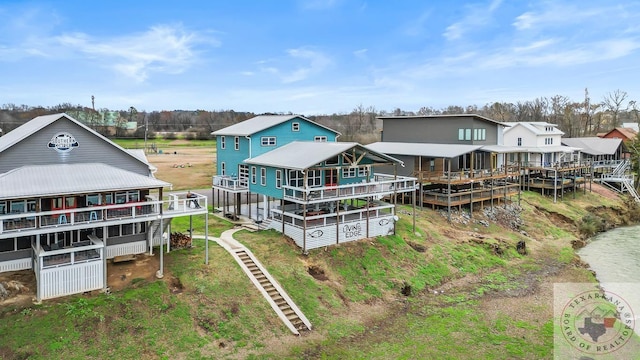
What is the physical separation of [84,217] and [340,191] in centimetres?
1346

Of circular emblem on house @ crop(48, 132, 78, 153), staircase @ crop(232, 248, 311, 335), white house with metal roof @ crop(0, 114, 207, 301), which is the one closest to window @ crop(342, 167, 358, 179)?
staircase @ crop(232, 248, 311, 335)

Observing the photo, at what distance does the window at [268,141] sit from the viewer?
32.8m

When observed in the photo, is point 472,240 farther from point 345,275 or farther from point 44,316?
point 44,316

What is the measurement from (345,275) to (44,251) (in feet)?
45.0

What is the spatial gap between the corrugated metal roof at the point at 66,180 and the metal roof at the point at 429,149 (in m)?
22.8

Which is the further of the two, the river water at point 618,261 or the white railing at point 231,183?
the white railing at point 231,183

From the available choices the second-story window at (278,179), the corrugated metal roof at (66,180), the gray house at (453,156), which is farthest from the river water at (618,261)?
the corrugated metal roof at (66,180)

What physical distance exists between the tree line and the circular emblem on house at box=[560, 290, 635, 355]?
60457 millimetres

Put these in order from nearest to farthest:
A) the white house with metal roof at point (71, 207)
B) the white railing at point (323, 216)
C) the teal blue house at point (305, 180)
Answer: the white house with metal roof at point (71, 207) < the white railing at point (323, 216) < the teal blue house at point (305, 180)

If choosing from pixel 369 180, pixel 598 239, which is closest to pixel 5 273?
pixel 369 180

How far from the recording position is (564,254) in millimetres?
33531

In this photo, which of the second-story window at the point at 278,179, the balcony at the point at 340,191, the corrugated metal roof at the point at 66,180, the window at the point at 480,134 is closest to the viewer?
the corrugated metal roof at the point at 66,180

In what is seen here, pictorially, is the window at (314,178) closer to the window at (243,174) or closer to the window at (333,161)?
the window at (333,161)

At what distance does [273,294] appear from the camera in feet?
72.5
